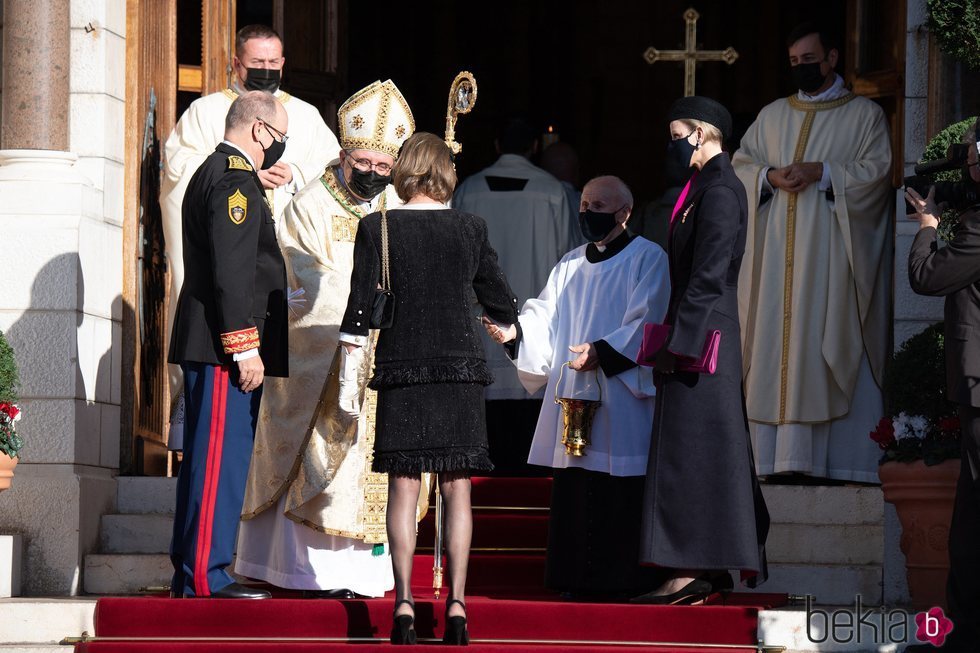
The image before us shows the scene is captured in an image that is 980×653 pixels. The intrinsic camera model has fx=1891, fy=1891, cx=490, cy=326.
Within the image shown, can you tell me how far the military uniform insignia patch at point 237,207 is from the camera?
7.54 m

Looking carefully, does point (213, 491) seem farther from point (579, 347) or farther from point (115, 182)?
point (115, 182)

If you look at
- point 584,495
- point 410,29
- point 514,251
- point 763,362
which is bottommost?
point 584,495

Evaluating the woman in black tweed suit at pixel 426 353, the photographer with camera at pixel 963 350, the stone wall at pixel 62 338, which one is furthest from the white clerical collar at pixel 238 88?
the photographer with camera at pixel 963 350

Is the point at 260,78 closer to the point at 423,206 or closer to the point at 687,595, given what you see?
the point at 423,206

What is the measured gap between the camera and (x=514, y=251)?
442 inches

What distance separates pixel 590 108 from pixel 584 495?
Result: 333 inches

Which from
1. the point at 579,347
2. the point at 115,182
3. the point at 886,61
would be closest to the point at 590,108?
the point at 886,61

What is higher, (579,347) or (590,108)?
(590,108)

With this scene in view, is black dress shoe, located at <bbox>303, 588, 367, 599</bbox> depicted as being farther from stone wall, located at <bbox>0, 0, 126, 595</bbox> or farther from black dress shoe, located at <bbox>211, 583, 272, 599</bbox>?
stone wall, located at <bbox>0, 0, 126, 595</bbox>

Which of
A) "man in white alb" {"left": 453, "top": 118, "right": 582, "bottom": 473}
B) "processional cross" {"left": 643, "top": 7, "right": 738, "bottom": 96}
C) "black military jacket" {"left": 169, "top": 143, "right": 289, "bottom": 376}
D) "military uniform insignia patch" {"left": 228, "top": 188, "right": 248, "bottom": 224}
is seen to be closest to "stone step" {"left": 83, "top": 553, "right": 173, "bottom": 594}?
"black military jacket" {"left": 169, "top": 143, "right": 289, "bottom": 376}

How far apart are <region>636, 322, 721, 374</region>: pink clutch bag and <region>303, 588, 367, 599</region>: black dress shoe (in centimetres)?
154

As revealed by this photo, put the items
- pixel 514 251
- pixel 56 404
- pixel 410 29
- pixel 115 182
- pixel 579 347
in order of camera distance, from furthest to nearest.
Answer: pixel 410 29 < pixel 514 251 < pixel 115 182 < pixel 56 404 < pixel 579 347

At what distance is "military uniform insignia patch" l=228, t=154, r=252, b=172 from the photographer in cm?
764

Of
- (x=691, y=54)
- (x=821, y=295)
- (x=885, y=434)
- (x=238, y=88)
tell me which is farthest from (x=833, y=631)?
(x=691, y=54)
